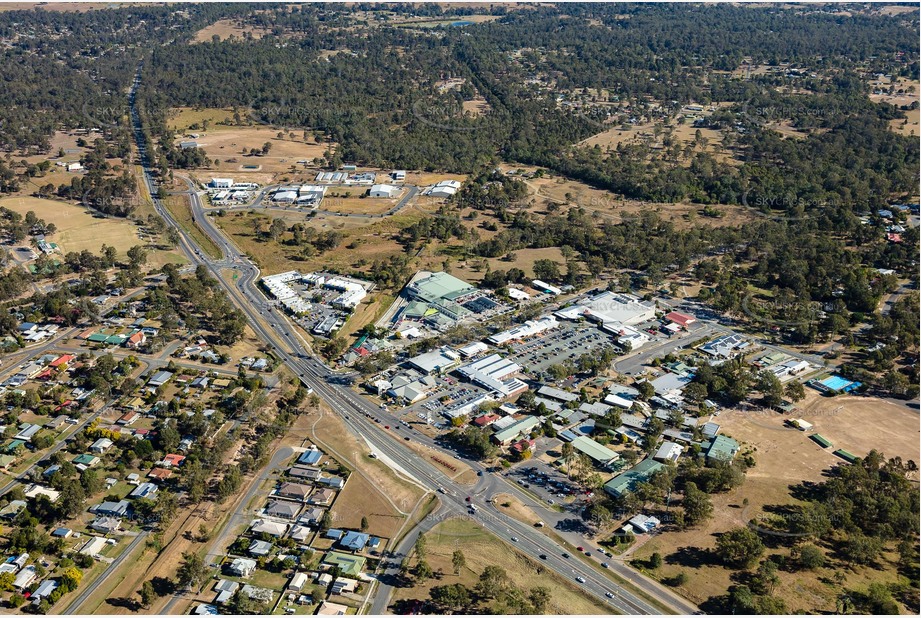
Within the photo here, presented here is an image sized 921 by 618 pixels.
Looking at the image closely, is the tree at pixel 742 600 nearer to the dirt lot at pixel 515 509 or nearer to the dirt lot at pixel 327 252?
the dirt lot at pixel 515 509

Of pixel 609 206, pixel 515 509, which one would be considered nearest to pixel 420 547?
pixel 515 509

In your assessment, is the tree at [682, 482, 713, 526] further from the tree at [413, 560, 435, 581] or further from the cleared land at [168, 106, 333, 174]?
the cleared land at [168, 106, 333, 174]

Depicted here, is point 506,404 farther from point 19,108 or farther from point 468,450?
point 19,108

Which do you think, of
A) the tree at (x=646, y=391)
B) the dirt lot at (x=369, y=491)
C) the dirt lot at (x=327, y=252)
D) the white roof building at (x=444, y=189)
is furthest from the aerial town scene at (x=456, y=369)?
the tree at (x=646, y=391)

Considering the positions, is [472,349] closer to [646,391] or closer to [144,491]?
[646,391]

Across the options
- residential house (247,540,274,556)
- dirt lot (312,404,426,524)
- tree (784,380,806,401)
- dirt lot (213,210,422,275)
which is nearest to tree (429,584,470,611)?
dirt lot (312,404,426,524)

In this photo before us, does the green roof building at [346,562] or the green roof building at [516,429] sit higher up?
the green roof building at [346,562]
